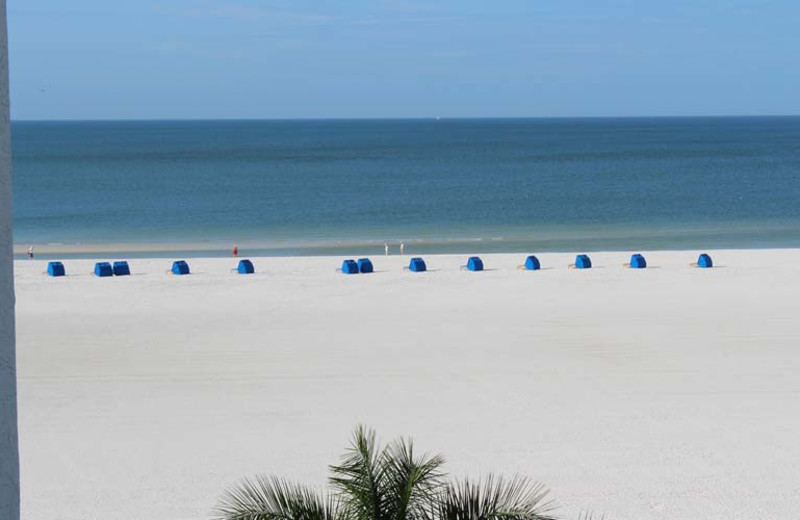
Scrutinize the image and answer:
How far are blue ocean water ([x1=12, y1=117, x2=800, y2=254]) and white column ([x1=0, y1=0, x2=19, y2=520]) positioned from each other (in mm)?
36589

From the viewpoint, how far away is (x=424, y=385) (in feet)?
53.4

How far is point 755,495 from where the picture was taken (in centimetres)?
1131

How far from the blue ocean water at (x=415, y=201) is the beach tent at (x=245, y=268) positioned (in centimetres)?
1108

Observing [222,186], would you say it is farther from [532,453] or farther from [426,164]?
[532,453]

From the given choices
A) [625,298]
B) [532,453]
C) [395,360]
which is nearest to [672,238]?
A: [625,298]

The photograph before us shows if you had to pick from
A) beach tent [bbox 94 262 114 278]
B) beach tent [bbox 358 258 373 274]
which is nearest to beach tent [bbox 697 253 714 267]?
beach tent [bbox 358 258 373 274]

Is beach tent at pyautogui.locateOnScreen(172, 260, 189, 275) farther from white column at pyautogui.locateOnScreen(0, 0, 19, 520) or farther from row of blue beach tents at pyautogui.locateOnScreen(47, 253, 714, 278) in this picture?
white column at pyautogui.locateOnScreen(0, 0, 19, 520)

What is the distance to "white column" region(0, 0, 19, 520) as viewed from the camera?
247 cm

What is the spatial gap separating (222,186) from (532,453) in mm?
62594

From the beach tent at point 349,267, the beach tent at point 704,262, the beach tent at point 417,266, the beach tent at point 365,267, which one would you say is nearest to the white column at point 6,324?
the beach tent at point 349,267

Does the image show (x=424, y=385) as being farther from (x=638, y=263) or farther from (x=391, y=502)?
(x=638, y=263)

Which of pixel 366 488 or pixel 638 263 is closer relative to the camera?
pixel 366 488

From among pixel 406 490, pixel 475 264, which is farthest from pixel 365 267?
pixel 406 490

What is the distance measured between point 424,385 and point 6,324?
13899 mm
